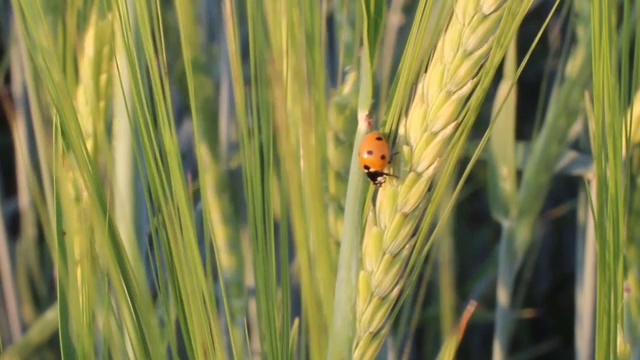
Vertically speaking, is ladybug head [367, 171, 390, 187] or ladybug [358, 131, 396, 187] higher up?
ladybug [358, 131, 396, 187]

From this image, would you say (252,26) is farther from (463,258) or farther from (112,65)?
(463,258)

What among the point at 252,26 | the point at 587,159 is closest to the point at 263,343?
the point at 252,26

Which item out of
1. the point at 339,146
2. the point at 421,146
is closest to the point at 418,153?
the point at 421,146

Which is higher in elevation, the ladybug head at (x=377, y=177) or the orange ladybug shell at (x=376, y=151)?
the orange ladybug shell at (x=376, y=151)

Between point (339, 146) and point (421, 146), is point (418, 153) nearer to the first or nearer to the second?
point (421, 146)

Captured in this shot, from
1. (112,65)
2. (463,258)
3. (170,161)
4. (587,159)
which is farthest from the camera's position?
(463,258)

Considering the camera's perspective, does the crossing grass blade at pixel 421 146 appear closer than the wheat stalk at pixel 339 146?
Yes
